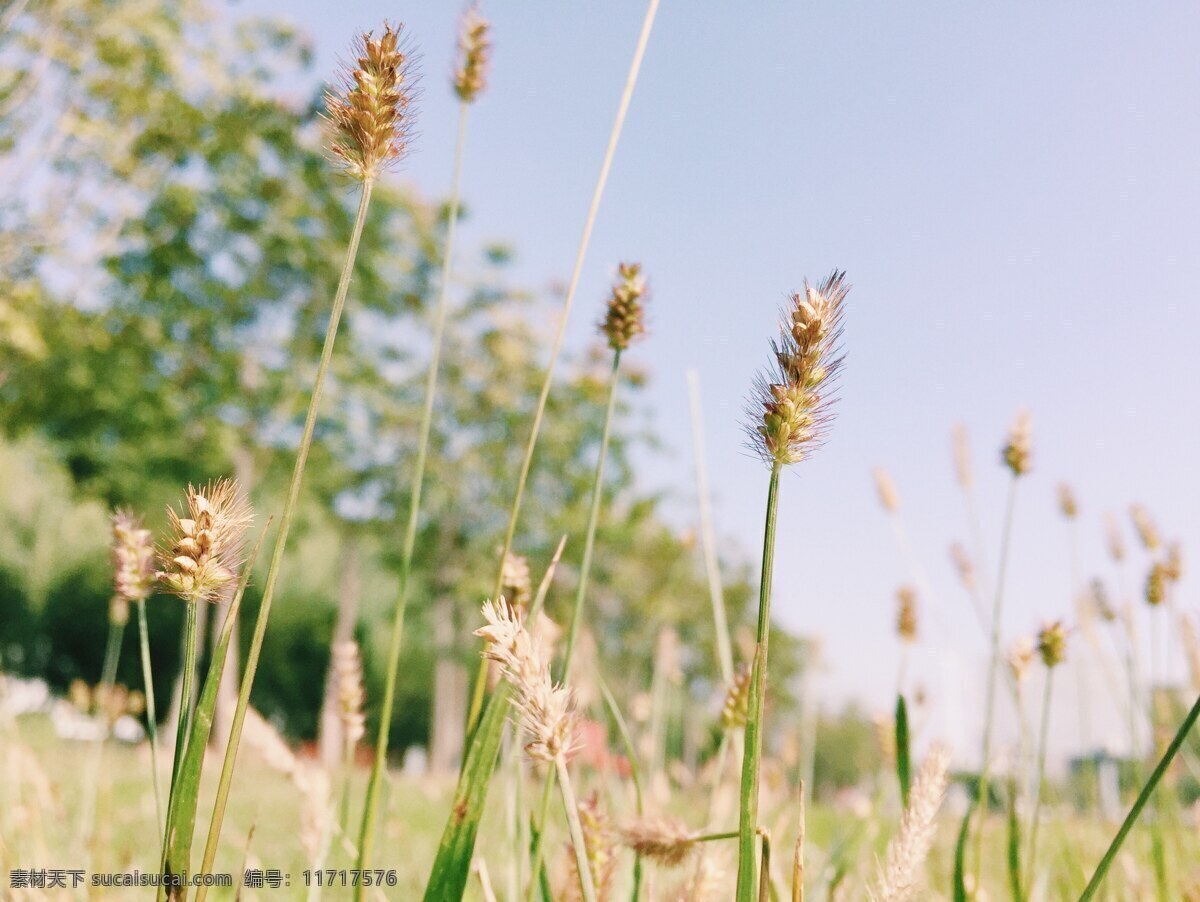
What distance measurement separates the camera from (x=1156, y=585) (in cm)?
207

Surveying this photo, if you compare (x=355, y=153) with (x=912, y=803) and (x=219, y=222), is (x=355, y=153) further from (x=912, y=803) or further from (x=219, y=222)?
(x=219, y=222)

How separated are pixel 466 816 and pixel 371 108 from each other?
0.73m

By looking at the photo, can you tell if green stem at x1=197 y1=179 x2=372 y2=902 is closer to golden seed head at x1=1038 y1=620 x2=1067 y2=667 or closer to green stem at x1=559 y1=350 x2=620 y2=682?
green stem at x1=559 y1=350 x2=620 y2=682

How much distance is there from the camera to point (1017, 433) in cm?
174

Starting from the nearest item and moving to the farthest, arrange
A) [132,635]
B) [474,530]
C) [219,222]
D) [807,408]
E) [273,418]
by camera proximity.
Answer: [807,408] → [219,222] → [273,418] → [474,530] → [132,635]

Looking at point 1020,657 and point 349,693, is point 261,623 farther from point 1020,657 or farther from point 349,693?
point 1020,657

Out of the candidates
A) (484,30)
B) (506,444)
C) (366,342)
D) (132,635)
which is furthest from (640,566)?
(484,30)

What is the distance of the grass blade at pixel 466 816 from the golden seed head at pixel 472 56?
0.99 meters

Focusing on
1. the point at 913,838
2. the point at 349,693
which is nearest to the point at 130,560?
the point at 349,693

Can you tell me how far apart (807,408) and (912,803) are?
428mm

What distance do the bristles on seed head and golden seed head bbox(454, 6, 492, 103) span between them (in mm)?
1184

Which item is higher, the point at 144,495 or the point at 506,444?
the point at 506,444

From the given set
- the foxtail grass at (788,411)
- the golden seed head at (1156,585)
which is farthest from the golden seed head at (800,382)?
the golden seed head at (1156,585)

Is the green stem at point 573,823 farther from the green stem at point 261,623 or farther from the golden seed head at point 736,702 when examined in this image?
the golden seed head at point 736,702
